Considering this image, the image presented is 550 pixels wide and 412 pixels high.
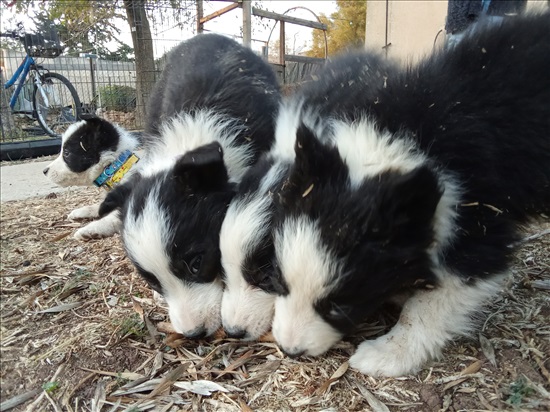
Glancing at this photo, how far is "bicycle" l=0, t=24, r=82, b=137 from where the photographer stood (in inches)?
383

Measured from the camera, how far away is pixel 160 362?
2354 millimetres

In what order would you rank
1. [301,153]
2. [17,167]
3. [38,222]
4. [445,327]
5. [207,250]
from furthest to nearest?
[17,167] < [38,222] < [207,250] < [445,327] < [301,153]

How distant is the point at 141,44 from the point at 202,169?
795 cm

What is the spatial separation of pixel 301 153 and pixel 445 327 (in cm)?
107

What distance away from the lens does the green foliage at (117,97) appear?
394 inches

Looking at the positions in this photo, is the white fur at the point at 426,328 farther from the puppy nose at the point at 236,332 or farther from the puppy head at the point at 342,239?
the puppy nose at the point at 236,332

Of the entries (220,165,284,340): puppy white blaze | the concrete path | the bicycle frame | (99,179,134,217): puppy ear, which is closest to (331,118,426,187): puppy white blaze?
(220,165,284,340): puppy white blaze

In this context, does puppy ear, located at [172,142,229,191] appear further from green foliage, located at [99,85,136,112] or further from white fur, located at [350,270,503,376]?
green foliage, located at [99,85,136,112]

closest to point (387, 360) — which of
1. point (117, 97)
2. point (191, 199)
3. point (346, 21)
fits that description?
point (191, 199)

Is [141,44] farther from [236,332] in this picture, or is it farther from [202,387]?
[202,387]

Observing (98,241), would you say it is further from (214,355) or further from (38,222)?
(214,355)

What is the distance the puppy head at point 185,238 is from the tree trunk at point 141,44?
741cm

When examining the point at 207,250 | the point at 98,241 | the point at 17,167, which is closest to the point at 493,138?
the point at 207,250

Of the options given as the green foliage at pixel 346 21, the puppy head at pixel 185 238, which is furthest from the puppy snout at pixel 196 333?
the green foliage at pixel 346 21
